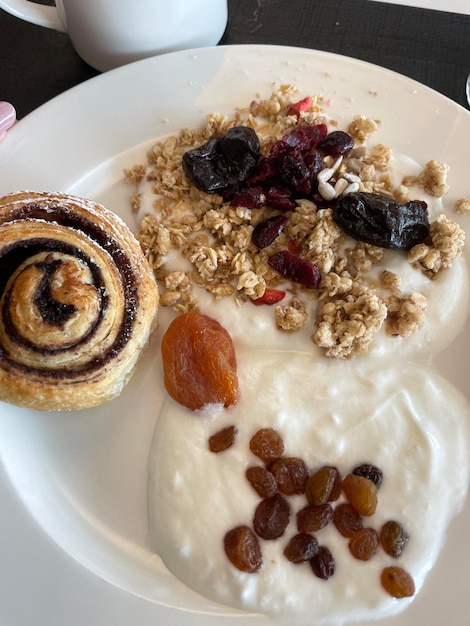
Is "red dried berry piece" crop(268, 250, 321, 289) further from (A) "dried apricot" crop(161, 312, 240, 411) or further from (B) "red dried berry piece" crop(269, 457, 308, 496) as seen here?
(B) "red dried berry piece" crop(269, 457, 308, 496)

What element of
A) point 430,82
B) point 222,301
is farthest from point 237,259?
point 430,82

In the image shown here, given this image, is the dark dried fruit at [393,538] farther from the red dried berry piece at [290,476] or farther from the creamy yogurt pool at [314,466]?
the red dried berry piece at [290,476]

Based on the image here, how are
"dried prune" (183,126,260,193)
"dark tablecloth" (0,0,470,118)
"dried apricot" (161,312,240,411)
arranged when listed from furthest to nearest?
"dark tablecloth" (0,0,470,118), "dried prune" (183,126,260,193), "dried apricot" (161,312,240,411)

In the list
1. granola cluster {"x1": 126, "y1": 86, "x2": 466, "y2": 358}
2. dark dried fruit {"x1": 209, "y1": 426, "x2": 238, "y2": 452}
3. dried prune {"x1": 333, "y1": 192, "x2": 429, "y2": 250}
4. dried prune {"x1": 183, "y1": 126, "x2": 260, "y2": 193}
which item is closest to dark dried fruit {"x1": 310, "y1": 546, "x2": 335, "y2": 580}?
dark dried fruit {"x1": 209, "y1": 426, "x2": 238, "y2": 452}

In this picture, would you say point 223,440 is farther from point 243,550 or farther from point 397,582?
point 397,582

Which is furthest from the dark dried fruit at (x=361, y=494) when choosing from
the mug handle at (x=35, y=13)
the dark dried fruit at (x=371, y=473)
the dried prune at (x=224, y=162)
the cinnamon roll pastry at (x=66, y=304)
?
the mug handle at (x=35, y=13)
